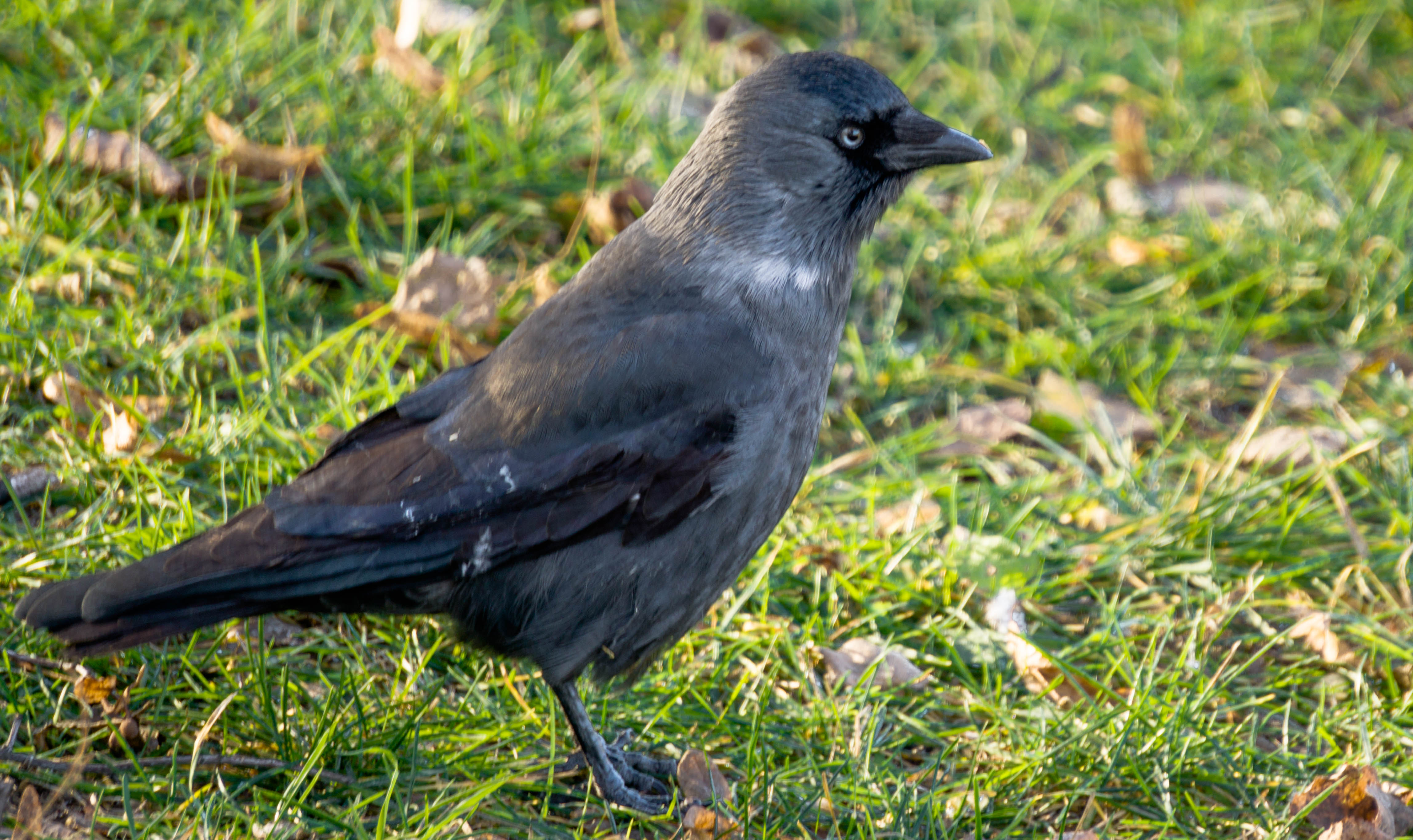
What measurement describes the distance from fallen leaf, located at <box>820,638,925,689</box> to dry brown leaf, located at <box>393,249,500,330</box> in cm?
154

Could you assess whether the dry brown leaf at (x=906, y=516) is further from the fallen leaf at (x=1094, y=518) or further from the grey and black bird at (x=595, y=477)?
the grey and black bird at (x=595, y=477)

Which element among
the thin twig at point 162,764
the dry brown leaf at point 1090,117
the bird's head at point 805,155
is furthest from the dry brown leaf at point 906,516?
the dry brown leaf at point 1090,117

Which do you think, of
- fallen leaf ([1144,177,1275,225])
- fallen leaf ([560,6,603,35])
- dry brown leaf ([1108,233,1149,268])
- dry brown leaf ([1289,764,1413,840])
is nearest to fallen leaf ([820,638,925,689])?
dry brown leaf ([1289,764,1413,840])

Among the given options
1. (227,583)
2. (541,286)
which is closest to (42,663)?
(227,583)

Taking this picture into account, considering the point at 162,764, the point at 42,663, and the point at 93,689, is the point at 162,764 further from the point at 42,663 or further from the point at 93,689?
the point at 42,663

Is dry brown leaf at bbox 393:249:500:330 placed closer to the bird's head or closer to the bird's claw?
the bird's head

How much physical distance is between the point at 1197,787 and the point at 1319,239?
2662mm

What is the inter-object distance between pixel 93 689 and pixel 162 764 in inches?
9.1

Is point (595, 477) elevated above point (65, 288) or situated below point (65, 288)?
below

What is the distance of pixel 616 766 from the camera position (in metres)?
2.92

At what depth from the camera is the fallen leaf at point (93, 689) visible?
2.65 m

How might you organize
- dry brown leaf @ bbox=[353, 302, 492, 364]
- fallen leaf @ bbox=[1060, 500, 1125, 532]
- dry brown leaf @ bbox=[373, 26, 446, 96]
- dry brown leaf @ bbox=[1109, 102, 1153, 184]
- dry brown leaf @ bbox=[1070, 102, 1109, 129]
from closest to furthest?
fallen leaf @ bbox=[1060, 500, 1125, 532] → dry brown leaf @ bbox=[353, 302, 492, 364] → dry brown leaf @ bbox=[373, 26, 446, 96] → dry brown leaf @ bbox=[1109, 102, 1153, 184] → dry brown leaf @ bbox=[1070, 102, 1109, 129]

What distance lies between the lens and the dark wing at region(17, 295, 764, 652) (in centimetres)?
256

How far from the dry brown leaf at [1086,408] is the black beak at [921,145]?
1.22 meters
